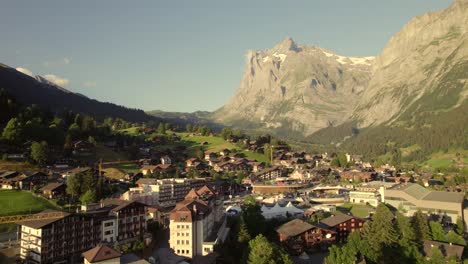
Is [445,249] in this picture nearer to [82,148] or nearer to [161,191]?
[161,191]

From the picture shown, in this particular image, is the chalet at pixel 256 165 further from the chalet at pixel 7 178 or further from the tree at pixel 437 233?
the chalet at pixel 7 178

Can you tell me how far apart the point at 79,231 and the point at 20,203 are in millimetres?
17276

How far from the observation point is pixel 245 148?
15762 centimetres

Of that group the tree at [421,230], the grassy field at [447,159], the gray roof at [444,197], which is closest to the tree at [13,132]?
the tree at [421,230]

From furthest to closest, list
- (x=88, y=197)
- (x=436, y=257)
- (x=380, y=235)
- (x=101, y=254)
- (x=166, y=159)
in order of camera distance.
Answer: (x=166, y=159), (x=88, y=197), (x=380, y=235), (x=436, y=257), (x=101, y=254)

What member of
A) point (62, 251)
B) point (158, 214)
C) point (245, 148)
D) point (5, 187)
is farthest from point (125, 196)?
point (245, 148)

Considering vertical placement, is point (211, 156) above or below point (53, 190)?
above

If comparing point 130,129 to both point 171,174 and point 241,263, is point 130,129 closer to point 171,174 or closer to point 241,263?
point 171,174

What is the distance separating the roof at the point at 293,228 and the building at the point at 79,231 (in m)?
21.4

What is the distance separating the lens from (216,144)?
15938 cm

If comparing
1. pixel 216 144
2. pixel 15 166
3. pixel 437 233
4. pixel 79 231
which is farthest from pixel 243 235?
pixel 216 144

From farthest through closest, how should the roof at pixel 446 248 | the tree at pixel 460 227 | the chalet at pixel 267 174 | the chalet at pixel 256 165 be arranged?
1. the chalet at pixel 256 165
2. the chalet at pixel 267 174
3. the tree at pixel 460 227
4. the roof at pixel 446 248

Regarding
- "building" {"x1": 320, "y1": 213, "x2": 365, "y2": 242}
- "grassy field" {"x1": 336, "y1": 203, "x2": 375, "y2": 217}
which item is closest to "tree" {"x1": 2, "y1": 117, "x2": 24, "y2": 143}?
"building" {"x1": 320, "y1": 213, "x2": 365, "y2": 242}

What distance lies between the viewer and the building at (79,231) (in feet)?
167
